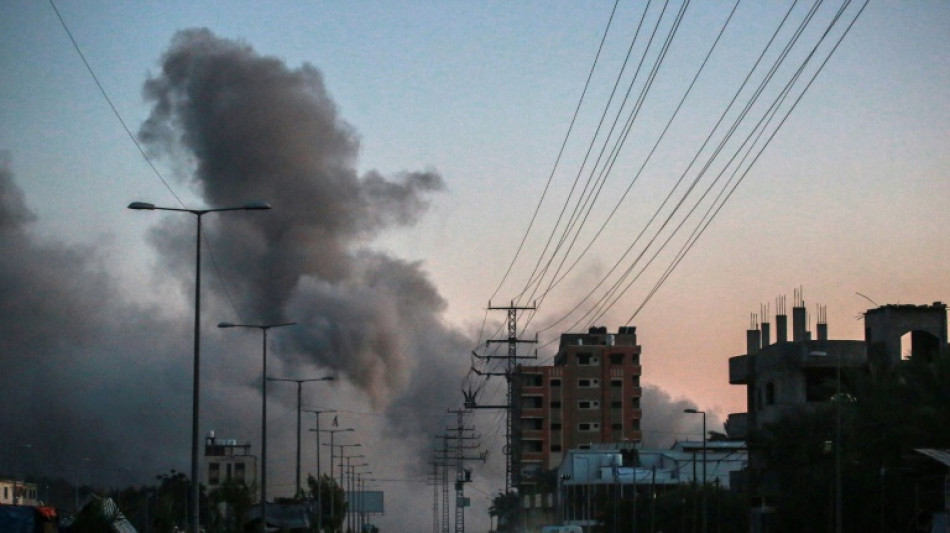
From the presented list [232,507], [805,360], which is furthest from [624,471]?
[232,507]

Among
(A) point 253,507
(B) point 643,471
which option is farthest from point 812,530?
(B) point 643,471

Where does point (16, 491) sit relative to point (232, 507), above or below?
below

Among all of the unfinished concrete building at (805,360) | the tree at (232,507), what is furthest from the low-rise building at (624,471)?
the tree at (232,507)

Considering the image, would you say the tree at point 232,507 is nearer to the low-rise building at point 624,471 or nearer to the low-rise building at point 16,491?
the low-rise building at point 16,491

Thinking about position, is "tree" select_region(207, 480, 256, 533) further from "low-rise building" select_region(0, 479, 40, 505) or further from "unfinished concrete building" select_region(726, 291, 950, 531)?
"low-rise building" select_region(0, 479, 40, 505)

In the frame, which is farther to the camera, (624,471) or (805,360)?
(624,471)

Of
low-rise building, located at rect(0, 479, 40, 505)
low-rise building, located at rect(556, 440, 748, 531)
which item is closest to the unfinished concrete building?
low-rise building, located at rect(556, 440, 748, 531)

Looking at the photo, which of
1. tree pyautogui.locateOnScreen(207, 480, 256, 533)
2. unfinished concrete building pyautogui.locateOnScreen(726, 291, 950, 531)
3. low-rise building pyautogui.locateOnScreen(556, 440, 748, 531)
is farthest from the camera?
low-rise building pyautogui.locateOnScreen(556, 440, 748, 531)

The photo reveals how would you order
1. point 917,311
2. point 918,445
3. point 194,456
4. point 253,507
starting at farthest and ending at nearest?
point 917,311, point 253,507, point 918,445, point 194,456

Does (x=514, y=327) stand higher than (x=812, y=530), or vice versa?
(x=514, y=327)

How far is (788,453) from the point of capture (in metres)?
89.5

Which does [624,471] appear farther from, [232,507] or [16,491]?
[232,507]

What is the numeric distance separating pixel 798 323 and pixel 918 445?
57.9 m

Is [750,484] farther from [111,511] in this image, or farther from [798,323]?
[111,511]
